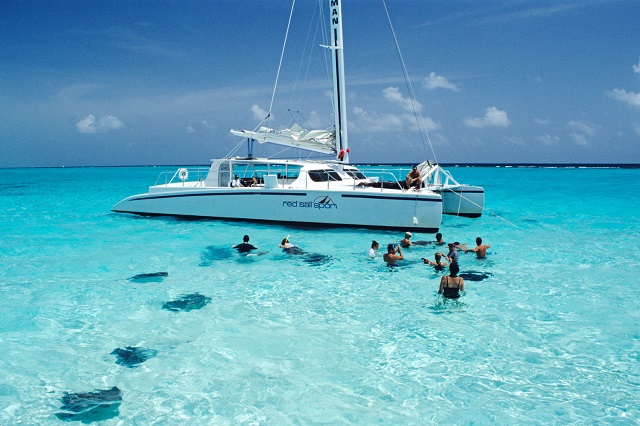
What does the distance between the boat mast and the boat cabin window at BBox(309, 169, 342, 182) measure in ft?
2.82

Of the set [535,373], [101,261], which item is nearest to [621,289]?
[535,373]

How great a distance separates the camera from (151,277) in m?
10.9

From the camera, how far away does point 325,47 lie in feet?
55.2

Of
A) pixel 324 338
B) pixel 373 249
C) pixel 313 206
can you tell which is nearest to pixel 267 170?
pixel 313 206

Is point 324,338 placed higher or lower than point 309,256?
lower

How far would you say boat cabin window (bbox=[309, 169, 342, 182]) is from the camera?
1725cm

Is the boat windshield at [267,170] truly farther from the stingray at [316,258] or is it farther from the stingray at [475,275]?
the stingray at [475,275]

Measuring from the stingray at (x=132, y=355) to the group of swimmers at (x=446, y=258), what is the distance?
542 centimetres

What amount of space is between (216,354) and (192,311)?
76.1 inches

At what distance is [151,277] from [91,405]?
5.69 meters

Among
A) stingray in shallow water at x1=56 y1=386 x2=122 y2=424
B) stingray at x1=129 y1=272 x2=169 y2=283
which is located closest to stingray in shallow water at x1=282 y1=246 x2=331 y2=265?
stingray at x1=129 y1=272 x2=169 y2=283

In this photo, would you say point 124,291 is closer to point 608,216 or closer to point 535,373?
point 535,373

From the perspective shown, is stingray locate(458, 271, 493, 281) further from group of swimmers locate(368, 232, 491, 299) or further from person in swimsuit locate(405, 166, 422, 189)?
person in swimsuit locate(405, 166, 422, 189)

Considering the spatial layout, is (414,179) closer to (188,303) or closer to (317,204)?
(317,204)
